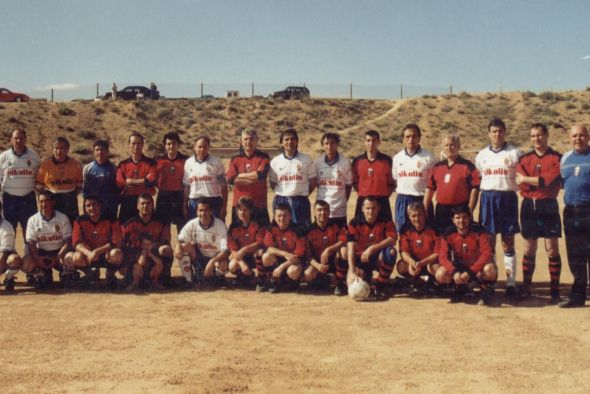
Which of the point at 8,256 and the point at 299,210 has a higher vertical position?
the point at 299,210

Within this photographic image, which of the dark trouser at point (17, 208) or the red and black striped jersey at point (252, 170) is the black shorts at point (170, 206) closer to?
the red and black striped jersey at point (252, 170)

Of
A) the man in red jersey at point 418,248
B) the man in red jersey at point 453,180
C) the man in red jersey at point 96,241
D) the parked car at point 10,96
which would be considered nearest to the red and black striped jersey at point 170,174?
the man in red jersey at point 96,241

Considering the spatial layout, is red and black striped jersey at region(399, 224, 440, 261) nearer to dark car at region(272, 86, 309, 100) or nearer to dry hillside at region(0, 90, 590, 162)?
dry hillside at region(0, 90, 590, 162)

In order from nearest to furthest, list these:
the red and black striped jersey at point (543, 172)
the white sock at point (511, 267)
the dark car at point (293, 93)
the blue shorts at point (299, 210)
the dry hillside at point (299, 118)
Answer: the red and black striped jersey at point (543, 172), the white sock at point (511, 267), the blue shorts at point (299, 210), the dry hillside at point (299, 118), the dark car at point (293, 93)

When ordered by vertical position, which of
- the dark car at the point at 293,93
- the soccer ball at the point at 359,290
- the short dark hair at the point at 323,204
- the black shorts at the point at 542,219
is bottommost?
the soccer ball at the point at 359,290

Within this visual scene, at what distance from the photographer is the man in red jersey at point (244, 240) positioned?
7.45m

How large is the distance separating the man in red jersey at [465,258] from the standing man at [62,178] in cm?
504

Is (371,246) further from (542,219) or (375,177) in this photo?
(542,219)

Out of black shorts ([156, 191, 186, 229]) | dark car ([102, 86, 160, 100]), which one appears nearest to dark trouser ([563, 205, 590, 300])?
black shorts ([156, 191, 186, 229])

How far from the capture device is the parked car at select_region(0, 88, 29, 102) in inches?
1522

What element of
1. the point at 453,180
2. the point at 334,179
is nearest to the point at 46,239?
the point at 334,179

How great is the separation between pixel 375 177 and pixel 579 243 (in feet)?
8.25

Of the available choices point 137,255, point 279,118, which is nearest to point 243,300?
point 137,255

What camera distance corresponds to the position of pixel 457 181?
22.8 feet
